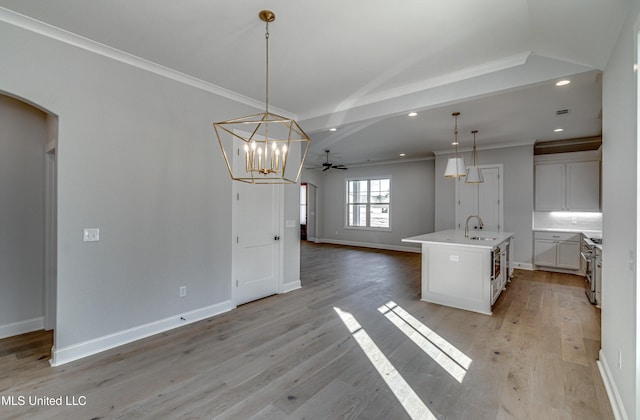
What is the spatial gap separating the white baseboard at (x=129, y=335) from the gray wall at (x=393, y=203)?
Result: 641 centimetres

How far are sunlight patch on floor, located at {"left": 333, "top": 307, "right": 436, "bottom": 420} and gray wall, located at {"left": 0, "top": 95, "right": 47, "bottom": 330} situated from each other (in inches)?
138

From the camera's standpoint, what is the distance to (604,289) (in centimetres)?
242

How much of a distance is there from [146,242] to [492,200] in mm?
6800

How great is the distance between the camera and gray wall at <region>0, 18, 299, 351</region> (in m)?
2.50

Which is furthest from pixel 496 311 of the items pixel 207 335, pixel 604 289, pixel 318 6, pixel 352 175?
pixel 352 175

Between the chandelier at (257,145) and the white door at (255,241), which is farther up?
the chandelier at (257,145)

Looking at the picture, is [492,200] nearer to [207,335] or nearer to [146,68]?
[207,335]

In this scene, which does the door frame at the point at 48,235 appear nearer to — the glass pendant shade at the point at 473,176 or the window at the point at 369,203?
the glass pendant shade at the point at 473,176

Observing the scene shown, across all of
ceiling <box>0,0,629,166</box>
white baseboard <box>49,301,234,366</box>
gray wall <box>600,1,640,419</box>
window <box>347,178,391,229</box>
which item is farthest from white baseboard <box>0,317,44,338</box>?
window <box>347,178,391,229</box>

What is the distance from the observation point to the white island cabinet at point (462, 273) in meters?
3.70

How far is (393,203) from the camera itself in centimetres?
911

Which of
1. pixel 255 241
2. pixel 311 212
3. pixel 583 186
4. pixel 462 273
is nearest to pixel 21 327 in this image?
pixel 255 241

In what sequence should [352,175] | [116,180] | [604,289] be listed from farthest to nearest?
[352,175]
[116,180]
[604,289]

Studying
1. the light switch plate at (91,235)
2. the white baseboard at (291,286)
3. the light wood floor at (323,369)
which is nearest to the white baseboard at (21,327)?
the light wood floor at (323,369)
